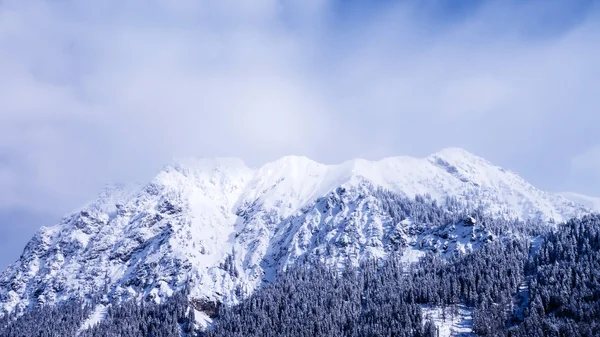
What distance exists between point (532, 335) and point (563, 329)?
1110cm

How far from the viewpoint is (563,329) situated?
196500 millimetres

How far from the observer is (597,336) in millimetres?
187500

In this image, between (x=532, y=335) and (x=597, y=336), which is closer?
(x=597, y=336)

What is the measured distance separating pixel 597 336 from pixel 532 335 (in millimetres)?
21765

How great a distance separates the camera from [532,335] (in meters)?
200

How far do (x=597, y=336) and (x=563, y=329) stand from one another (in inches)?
463
